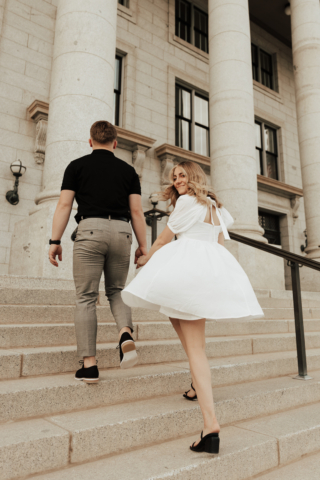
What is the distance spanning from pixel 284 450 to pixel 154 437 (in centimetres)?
90

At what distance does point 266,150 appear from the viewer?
15680 mm

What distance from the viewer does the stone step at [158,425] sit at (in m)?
2.10

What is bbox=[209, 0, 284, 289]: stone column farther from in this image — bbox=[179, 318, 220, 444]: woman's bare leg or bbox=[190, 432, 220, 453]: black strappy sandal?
bbox=[190, 432, 220, 453]: black strappy sandal

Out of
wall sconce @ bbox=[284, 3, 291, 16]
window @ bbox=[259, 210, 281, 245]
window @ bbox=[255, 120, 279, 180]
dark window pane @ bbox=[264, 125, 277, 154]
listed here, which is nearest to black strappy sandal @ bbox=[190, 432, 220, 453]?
window @ bbox=[259, 210, 281, 245]

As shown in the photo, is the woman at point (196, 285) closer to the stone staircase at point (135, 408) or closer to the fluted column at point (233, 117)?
the stone staircase at point (135, 408)

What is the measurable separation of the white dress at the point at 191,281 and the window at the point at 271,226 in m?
12.9

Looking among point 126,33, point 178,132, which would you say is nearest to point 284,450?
point 178,132

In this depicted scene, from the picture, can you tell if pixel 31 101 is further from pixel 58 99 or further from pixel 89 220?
pixel 89 220

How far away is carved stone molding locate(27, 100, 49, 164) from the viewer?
915cm

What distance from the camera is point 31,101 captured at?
9.73 m

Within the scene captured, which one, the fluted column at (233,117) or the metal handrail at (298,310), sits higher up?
the fluted column at (233,117)

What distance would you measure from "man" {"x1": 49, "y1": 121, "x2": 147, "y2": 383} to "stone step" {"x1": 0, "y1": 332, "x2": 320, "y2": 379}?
0.31 m

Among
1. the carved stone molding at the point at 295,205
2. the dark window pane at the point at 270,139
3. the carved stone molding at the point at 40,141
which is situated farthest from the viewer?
the dark window pane at the point at 270,139

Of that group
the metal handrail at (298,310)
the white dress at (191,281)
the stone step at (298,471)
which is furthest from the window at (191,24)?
the stone step at (298,471)
